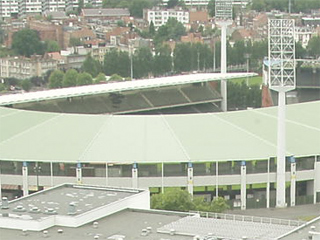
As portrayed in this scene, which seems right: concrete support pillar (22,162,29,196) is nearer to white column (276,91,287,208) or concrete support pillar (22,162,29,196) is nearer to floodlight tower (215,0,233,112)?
white column (276,91,287,208)

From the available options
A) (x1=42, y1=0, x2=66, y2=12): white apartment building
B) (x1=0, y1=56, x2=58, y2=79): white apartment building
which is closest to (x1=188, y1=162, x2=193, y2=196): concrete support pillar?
(x1=0, y1=56, x2=58, y2=79): white apartment building

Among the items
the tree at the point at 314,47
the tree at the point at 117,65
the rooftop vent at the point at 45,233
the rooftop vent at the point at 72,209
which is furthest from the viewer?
the tree at the point at 314,47

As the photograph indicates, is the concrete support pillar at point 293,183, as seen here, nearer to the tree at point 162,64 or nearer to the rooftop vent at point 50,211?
the rooftop vent at point 50,211

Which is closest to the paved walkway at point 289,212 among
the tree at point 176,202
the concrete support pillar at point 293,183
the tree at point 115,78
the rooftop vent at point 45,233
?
the concrete support pillar at point 293,183

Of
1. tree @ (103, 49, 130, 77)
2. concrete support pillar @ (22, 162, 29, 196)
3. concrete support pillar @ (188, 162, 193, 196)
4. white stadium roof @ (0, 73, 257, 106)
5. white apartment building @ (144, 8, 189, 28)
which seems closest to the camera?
concrete support pillar @ (188, 162, 193, 196)

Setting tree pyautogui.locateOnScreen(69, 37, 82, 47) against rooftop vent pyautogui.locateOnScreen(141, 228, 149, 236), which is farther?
tree pyautogui.locateOnScreen(69, 37, 82, 47)
